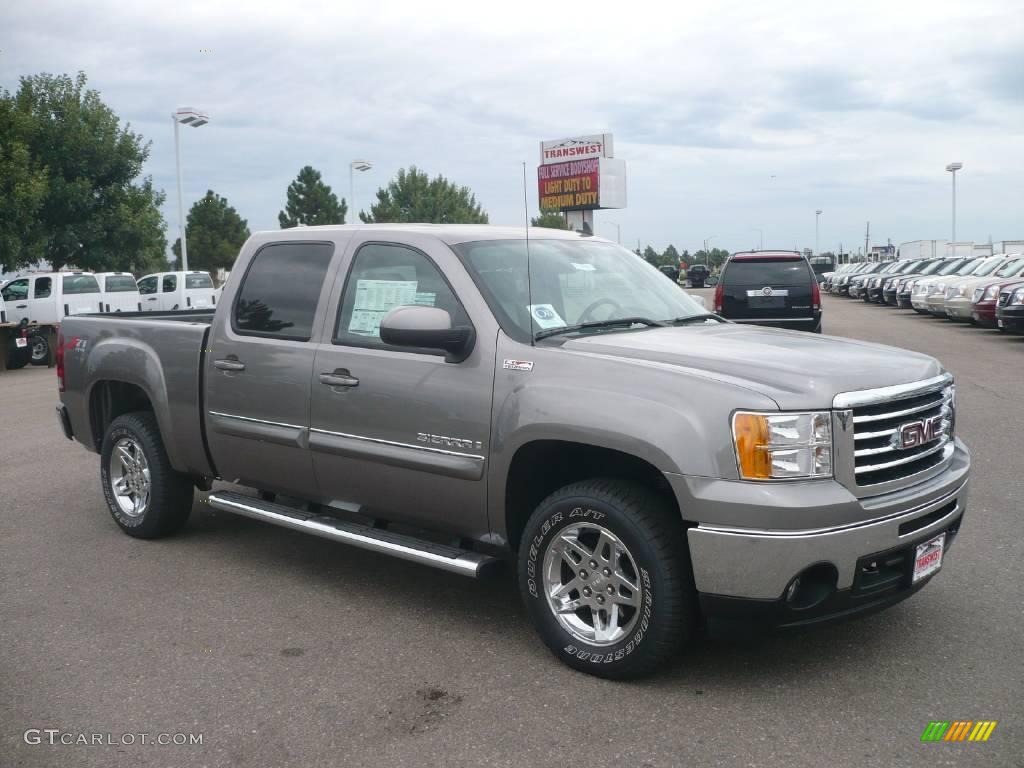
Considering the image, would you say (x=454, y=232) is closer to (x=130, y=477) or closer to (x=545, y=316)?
(x=545, y=316)

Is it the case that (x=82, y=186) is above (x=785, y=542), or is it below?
above

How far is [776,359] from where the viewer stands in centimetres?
408

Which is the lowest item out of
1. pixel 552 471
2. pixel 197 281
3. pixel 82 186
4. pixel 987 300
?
pixel 552 471

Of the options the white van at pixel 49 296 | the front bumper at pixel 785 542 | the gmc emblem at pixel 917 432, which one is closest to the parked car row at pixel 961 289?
the gmc emblem at pixel 917 432

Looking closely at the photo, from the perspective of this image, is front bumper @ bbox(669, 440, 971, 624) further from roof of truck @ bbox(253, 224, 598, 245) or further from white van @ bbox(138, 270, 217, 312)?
white van @ bbox(138, 270, 217, 312)

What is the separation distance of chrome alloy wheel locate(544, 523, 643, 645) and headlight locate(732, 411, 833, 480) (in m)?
0.62

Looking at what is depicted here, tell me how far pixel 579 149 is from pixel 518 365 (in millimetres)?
56950

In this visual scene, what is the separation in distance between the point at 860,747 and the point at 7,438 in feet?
31.6

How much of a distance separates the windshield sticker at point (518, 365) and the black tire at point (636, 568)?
52cm

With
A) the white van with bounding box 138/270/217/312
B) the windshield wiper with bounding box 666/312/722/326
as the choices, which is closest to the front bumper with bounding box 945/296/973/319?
the windshield wiper with bounding box 666/312/722/326

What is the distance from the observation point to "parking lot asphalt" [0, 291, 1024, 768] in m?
3.50

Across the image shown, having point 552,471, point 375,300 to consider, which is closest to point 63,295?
point 375,300

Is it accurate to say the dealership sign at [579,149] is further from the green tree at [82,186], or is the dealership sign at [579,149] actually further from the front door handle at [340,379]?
the front door handle at [340,379]

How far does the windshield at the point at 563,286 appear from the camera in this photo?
465cm
